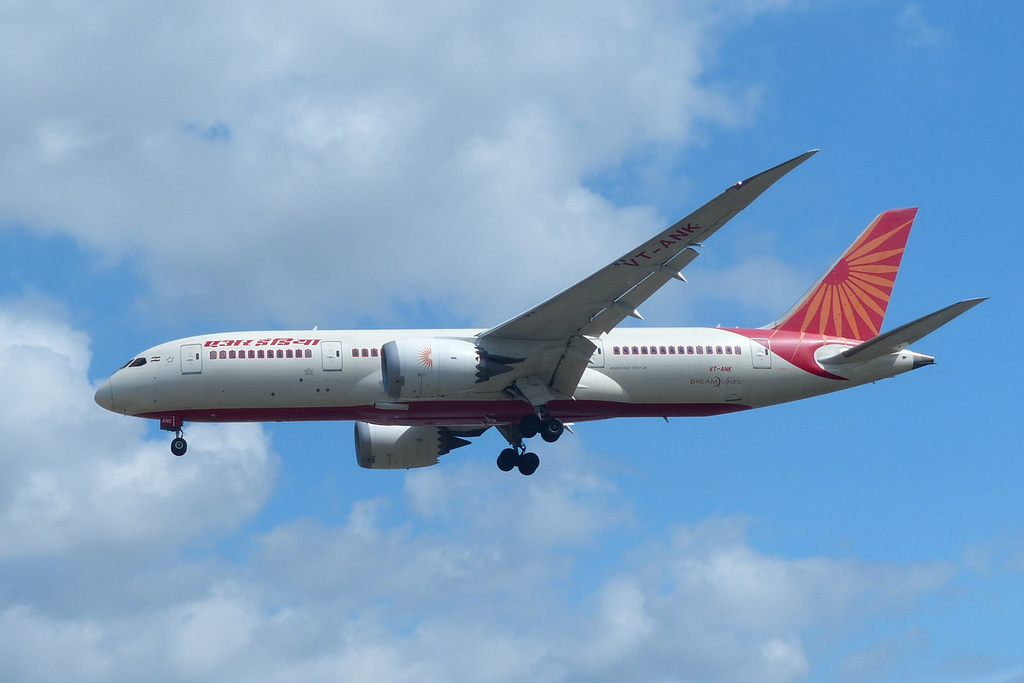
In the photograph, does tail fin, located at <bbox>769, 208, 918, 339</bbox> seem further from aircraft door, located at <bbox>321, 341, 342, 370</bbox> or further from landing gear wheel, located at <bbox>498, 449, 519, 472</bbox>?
aircraft door, located at <bbox>321, 341, 342, 370</bbox>

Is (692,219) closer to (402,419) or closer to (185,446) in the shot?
(402,419)

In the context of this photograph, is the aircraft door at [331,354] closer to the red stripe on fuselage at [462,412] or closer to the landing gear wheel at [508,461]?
the red stripe on fuselage at [462,412]

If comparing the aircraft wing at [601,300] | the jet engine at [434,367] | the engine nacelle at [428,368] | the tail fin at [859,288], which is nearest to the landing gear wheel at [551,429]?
the aircraft wing at [601,300]

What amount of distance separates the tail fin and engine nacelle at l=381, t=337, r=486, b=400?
1051 centimetres

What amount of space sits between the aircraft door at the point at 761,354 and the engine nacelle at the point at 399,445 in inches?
434

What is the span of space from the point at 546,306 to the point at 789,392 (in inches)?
359

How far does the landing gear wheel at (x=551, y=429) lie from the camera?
135 feet

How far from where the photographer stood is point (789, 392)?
42.3 metres

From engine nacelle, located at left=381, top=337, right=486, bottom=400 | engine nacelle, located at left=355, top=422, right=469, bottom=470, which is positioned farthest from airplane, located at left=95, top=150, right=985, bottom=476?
engine nacelle, located at left=355, top=422, right=469, bottom=470

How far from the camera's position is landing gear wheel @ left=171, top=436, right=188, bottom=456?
41125mm

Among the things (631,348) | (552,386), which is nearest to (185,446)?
(552,386)

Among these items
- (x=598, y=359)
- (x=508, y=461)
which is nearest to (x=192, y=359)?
(x=508, y=461)

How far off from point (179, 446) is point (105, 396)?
263cm

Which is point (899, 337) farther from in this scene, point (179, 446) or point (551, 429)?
point (179, 446)
